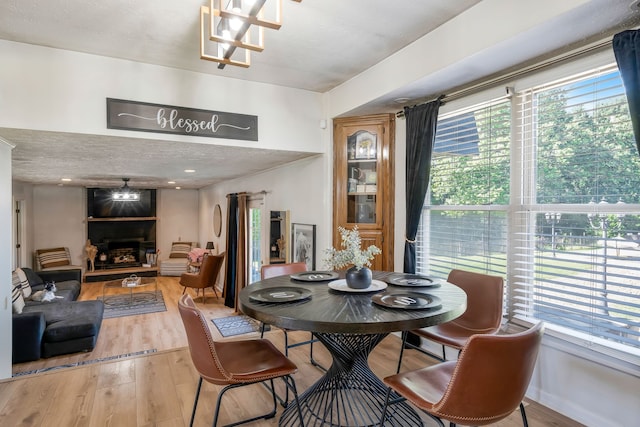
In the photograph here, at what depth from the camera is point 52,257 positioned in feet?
28.2

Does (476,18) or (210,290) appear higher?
(476,18)

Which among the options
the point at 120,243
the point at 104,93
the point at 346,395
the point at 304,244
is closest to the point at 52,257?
the point at 120,243

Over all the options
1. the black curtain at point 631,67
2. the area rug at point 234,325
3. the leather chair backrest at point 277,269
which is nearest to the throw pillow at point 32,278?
the area rug at point 234,325

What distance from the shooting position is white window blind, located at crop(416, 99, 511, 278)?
265 cm

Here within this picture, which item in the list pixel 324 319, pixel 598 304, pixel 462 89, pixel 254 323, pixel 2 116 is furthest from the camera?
pixel 254 323

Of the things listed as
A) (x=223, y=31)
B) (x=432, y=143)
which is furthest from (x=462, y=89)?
(x=223, y=31)

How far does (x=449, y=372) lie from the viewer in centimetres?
184

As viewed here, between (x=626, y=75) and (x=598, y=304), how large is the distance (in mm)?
1258

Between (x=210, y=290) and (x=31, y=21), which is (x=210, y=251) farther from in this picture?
(x=31, y=21)

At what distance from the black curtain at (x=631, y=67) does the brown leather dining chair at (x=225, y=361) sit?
2.12 metres

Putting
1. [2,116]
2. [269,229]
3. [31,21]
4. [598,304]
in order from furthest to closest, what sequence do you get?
[269,229] < [2,116] < [31,21] < [598,304]

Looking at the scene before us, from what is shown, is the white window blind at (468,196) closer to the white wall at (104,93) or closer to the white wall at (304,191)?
the white wall at (304,191)

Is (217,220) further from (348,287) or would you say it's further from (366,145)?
(348,287)

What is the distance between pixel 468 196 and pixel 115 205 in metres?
9.46
